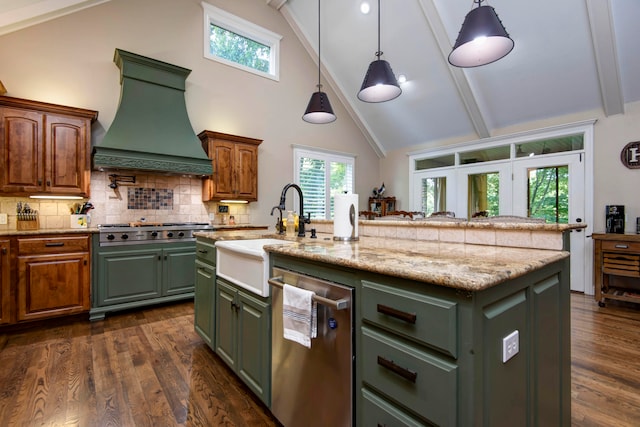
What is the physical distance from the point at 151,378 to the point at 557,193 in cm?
562

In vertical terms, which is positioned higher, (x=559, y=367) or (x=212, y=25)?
(x=212, y=25)

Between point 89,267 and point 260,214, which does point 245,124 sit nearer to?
point 260,214

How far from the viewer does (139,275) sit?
3490 millimetres

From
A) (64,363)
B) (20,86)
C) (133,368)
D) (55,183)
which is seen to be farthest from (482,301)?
(20,86)

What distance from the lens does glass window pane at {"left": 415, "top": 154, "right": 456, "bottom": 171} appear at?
6.04 metres

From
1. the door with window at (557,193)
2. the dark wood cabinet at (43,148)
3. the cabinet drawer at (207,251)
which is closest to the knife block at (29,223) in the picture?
the dark wood cabinet at (43,148)

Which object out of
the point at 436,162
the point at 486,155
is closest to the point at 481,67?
the point at 486,155

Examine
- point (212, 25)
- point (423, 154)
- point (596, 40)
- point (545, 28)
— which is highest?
point (212, 25)

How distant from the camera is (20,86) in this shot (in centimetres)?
341

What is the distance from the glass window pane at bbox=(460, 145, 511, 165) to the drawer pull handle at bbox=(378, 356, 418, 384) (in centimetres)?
531

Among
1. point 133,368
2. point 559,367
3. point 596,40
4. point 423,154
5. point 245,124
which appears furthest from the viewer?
point 423,154

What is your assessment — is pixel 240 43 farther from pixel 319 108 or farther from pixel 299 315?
pixel 299 315

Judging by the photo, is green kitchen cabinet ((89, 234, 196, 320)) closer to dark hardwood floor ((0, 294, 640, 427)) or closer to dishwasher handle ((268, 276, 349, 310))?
dark hardwood floor ((0, 294, 640, 427))

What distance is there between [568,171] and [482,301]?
4.95 meters
